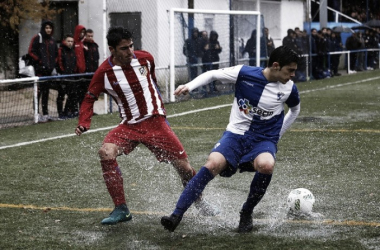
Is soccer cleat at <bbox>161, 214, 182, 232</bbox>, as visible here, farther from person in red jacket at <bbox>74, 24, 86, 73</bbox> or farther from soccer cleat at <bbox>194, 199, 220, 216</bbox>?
A: person in red jacket at <bbox>74, 24, 86, 73</bbox>

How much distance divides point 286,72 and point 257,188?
0.92 metres

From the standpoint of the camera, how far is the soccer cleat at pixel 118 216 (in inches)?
241

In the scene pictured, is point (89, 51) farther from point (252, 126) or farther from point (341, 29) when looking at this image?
point (341, 29)

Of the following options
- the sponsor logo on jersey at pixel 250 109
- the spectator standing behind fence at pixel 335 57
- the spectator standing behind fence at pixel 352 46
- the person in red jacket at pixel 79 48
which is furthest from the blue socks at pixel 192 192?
the spectator standing behind fence at pixel 352 46

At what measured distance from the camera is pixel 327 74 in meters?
25.5

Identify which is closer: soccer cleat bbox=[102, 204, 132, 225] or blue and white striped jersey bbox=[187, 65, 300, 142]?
blue and white striped jersey bbox=[187, 65, 300, 142]

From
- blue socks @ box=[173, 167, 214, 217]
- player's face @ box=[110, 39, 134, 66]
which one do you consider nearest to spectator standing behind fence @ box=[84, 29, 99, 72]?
player's face @ box=[110, 39, 134, 66]

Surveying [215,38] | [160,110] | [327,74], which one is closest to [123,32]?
[160,110]

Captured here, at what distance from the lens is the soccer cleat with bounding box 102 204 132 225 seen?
611 centimetres

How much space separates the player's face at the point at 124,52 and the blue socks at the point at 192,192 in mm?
1209

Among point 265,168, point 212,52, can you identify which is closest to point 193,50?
point 212,52

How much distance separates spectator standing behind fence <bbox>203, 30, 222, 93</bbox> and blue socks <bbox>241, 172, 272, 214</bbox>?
12895mm

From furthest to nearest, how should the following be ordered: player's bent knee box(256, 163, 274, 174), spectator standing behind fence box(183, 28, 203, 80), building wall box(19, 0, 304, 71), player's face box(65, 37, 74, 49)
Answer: spectator standing behind fence box(183, 28, 203, 80), building wall box(19, 0, 304, 71), player's face box(65, 37, 74, 49), player's bent knee box(256, 163, 274, 174)

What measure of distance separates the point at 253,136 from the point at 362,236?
1.12 meters
